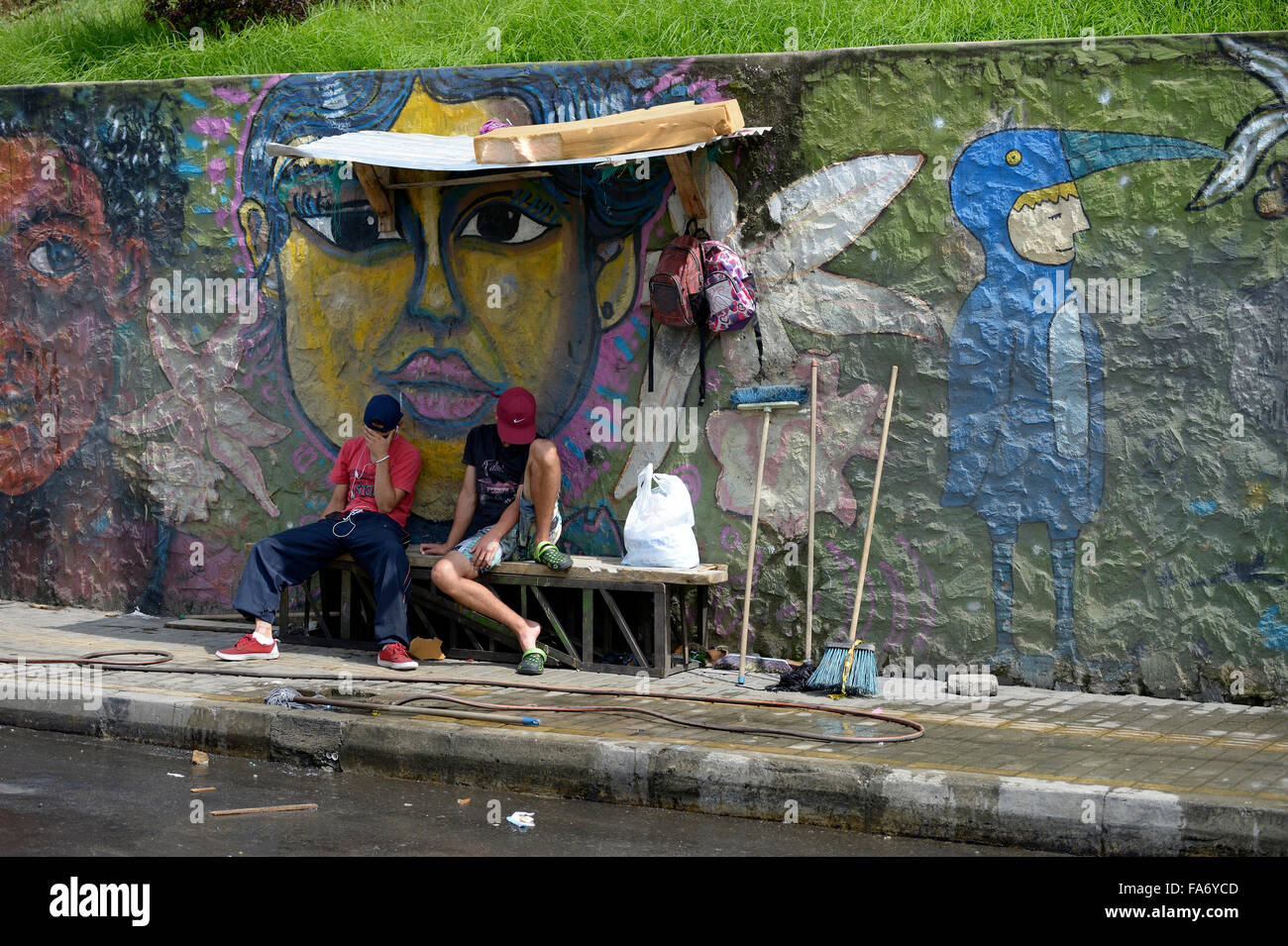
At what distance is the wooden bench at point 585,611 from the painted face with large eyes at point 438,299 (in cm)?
71

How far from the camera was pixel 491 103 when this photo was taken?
8.12 m

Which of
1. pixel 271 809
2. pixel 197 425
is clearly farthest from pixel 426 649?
pixel 197 425

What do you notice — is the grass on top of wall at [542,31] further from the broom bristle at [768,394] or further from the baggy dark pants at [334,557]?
the baggy dark pants at [334,557]

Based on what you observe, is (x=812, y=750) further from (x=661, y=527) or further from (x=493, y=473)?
(x=493, y=473)

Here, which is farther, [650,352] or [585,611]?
[650,352]

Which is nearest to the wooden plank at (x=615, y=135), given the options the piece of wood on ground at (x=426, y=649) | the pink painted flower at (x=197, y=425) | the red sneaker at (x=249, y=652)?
the pink painted flower at (x=197, y=425)

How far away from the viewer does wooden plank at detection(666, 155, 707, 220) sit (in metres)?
7.38

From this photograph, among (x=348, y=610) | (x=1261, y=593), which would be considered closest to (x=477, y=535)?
(x=348, y=610)

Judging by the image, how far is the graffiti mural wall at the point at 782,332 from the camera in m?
6.72

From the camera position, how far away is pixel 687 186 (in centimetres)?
749

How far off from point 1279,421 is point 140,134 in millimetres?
6960

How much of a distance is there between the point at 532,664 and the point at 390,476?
1.54 metres

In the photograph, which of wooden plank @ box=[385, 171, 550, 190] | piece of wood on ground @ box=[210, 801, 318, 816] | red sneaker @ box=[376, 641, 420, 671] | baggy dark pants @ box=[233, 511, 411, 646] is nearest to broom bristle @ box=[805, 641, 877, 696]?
red sneaker @ box=[376, 641, 420, 671]

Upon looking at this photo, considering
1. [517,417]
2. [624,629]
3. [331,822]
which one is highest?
[517,417]
